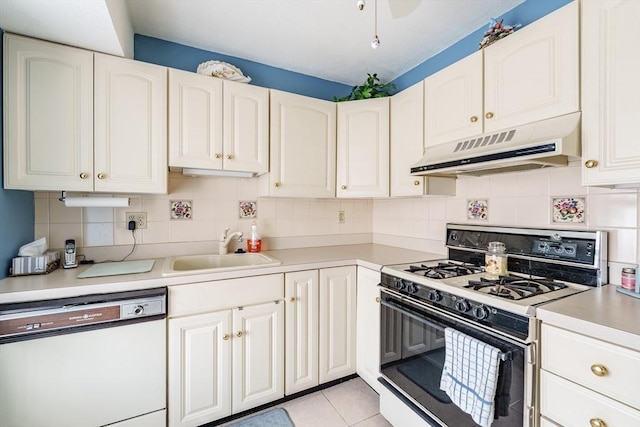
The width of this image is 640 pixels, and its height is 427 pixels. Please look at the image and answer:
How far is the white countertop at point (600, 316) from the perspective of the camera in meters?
0.82

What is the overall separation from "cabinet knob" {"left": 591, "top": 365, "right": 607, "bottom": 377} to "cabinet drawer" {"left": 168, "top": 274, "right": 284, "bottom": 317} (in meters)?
1.38

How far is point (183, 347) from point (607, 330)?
1.74m

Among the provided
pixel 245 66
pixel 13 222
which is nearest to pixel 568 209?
pixel 245 66

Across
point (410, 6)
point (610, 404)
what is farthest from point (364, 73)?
point (610, 404)

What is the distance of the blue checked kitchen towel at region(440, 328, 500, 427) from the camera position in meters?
1.05

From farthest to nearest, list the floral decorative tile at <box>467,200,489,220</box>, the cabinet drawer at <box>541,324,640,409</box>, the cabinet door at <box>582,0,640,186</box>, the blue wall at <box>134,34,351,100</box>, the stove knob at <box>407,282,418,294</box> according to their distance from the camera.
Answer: the blue wall at <box>134,34,351,100</box>
the floral decorative tile at <box>467,200,489,220</box>
the stove knob at <box>407,282,418,294</box>
the cabinet door at <box>582,0,640,186</box>
the cabinet drawer at <box>541,324,640,409</box>

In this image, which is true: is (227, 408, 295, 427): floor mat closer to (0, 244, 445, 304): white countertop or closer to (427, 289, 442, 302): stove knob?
(0, 244, 445, 304): white countertop

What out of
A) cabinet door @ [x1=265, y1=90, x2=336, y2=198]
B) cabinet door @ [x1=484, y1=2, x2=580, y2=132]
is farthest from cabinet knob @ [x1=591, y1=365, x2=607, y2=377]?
cabinet door @ [x1=265, y1=90, x2=336, y2=198]

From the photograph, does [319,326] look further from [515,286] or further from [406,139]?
[406,139]

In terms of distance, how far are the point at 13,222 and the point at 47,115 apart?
1.86ft

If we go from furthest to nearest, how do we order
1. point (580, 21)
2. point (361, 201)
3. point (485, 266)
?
point (361, 201) → point (485, 266) → point (580, 21)

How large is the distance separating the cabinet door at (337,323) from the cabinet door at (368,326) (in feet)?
0.15

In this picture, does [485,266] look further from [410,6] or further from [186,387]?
[186,387]

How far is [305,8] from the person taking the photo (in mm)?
1647
